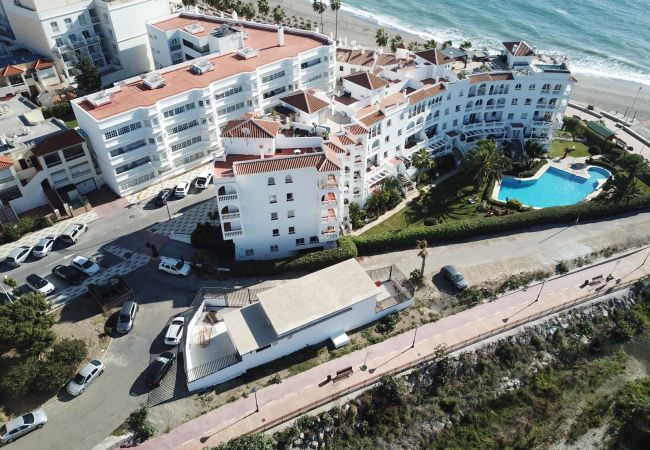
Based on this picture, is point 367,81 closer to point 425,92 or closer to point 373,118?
point 373,118

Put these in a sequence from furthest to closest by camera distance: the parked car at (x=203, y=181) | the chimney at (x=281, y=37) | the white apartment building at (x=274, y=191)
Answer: the chimney at (x=281, y=37), the parked car at (x=203, y=181), the white apartment building at (x=274, y=191)

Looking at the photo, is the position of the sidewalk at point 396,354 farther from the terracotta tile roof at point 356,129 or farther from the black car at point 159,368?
the terracotta tile roof at point 356,129

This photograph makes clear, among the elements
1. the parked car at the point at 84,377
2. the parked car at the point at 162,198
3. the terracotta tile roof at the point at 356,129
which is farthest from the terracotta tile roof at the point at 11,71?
the parked car at the point at 84,377

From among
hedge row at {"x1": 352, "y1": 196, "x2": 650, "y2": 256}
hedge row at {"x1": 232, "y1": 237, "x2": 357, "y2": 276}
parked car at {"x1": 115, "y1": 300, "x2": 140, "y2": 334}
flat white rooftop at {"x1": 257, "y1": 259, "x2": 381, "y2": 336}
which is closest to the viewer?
flat white rooftop at {"x1": 257, "y1": 259, "x2": 381, "y2": 336}

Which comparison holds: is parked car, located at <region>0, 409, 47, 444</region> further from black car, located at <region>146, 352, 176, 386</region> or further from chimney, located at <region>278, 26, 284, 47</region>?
chimney, located at <region>278, 26, 284, 47</region>

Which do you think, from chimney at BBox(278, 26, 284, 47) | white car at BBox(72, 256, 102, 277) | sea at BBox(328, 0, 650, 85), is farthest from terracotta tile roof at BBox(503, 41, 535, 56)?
Answer: white car at BBox(72, 256, 102, 277)

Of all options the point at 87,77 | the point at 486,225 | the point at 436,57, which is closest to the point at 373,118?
the point at 436,57
